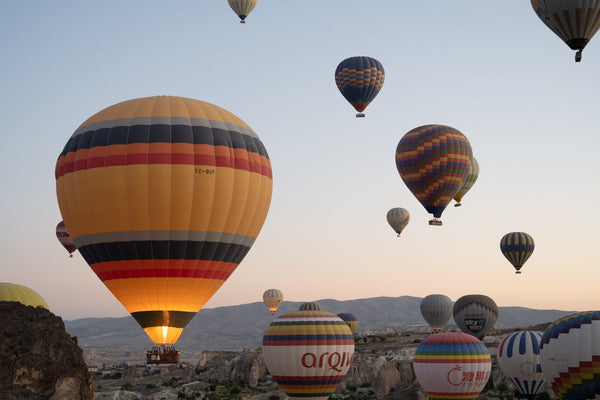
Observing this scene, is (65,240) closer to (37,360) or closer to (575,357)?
(575,357)

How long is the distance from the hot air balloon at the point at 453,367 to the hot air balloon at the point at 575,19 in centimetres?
1791

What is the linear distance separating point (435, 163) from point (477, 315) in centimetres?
1901

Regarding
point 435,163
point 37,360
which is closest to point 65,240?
point 435,163

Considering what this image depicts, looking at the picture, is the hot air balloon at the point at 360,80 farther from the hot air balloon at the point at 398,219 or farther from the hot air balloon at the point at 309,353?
the hot air balloon at the point at 309,353

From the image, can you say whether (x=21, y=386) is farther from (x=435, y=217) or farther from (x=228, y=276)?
(x=435, y=217)

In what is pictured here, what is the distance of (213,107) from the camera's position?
104 ft

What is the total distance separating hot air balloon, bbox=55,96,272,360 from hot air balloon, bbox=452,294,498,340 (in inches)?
1587

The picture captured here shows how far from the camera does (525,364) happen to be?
153 feet

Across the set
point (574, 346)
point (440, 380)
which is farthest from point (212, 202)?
point (440, 380)

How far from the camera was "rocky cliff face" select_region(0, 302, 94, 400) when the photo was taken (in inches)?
745

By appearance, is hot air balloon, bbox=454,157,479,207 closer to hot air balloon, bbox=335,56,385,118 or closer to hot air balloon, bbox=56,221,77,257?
hot air balloon, bbox=335,56,385,118

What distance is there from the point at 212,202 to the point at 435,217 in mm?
28581

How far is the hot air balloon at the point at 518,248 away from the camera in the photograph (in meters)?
71.7

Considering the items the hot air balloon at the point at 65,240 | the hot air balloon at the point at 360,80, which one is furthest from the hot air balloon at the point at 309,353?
the hot air balloon at the point at 65,240
